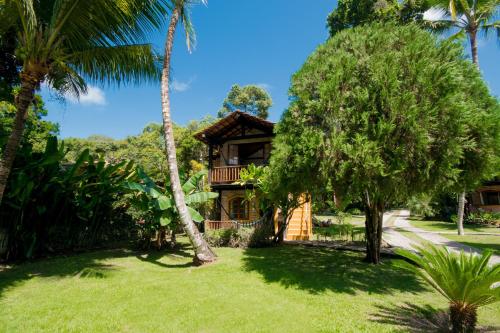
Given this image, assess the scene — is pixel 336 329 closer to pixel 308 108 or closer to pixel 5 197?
pixel 308 108

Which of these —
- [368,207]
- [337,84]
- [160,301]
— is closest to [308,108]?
[337,84]

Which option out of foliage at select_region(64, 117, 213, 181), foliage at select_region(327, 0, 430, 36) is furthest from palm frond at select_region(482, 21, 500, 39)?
foliage at select_region(64, 117, 213, 181)

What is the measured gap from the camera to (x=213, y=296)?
20.9ft

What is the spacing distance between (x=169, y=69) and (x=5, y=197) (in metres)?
6.52

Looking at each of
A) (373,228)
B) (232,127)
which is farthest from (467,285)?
(232,127)

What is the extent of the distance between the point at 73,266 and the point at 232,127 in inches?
459

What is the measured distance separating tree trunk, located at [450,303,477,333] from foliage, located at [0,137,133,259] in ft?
35.6

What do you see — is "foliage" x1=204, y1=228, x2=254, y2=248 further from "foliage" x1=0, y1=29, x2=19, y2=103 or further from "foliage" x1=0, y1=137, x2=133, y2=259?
"foliage" x1=0, y1=29, x2=19, y2=103

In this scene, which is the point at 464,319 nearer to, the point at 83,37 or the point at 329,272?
the point at 329,272

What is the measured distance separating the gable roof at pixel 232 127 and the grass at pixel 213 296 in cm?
897

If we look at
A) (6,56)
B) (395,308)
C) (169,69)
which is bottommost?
(395,308)

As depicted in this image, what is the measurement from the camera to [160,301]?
6.07 meters

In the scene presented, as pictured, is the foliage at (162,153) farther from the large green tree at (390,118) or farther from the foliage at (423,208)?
the foliage at (423,208)

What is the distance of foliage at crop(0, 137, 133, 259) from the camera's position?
29.8ft
